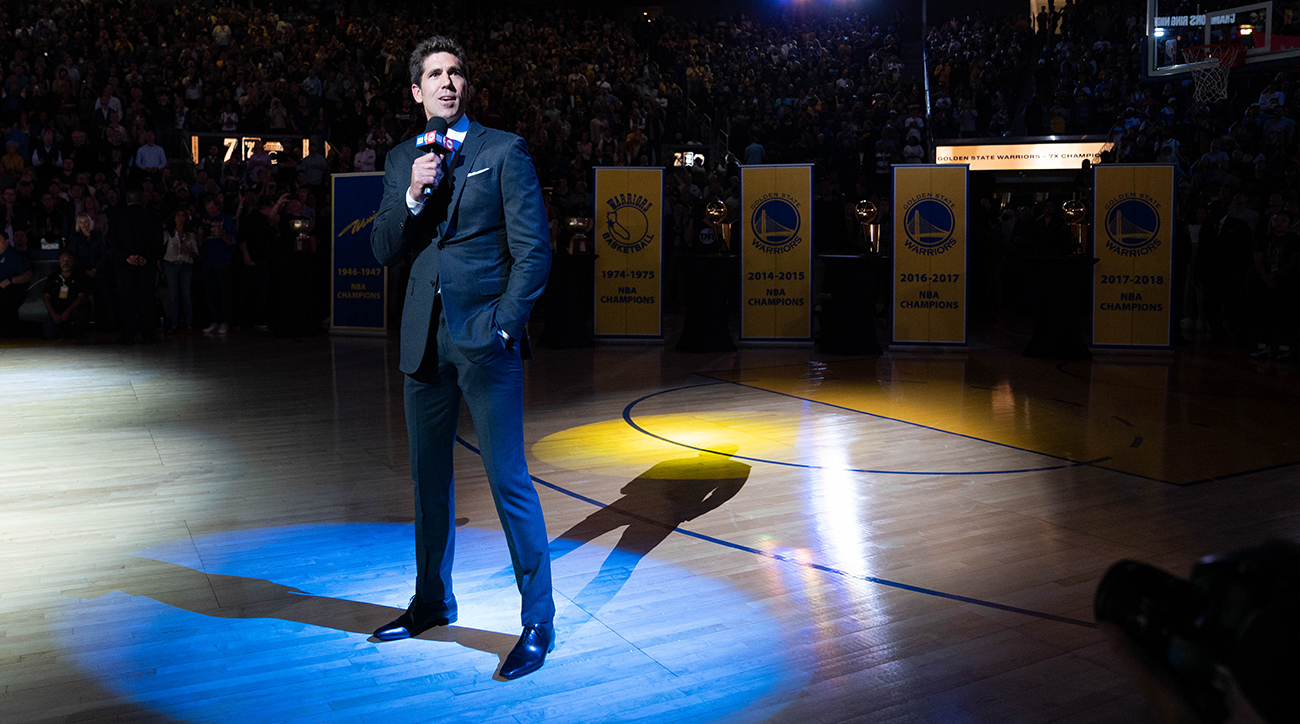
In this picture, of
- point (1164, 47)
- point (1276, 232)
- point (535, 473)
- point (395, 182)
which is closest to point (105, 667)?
point (395, 182)

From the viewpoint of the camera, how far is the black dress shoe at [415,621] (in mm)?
3182

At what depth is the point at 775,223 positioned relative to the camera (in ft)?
35.0

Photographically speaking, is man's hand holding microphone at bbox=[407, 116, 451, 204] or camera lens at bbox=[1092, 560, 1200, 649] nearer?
camera lens at bbox=[1092, 560, 1200, 649]

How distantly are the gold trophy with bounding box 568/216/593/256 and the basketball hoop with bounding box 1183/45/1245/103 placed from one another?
7.61 meters

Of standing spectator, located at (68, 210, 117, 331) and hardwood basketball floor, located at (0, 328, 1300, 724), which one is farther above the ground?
standing spectator, located at (68, 210, 117, 331)

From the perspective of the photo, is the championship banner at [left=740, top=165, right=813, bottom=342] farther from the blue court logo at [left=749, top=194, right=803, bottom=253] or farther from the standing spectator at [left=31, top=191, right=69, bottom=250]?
the standing spectator at [left=31, top=191, right=69, bottom=250]

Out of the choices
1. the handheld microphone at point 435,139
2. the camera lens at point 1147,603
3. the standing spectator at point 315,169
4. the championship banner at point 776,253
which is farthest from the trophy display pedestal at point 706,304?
the camera lens at point 1147,603

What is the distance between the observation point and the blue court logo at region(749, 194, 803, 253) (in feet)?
34.8

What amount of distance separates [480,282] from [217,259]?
981cm

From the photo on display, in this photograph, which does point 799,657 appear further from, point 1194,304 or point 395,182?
point 1194,304

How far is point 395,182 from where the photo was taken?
119 inches

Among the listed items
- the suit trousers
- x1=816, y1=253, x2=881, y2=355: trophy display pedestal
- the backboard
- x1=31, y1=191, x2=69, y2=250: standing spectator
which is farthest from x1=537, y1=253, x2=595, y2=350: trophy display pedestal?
the backboard

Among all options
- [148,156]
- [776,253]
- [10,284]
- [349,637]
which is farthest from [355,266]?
[349,637]

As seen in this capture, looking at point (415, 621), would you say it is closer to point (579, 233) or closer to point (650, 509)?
point (650, 509)
